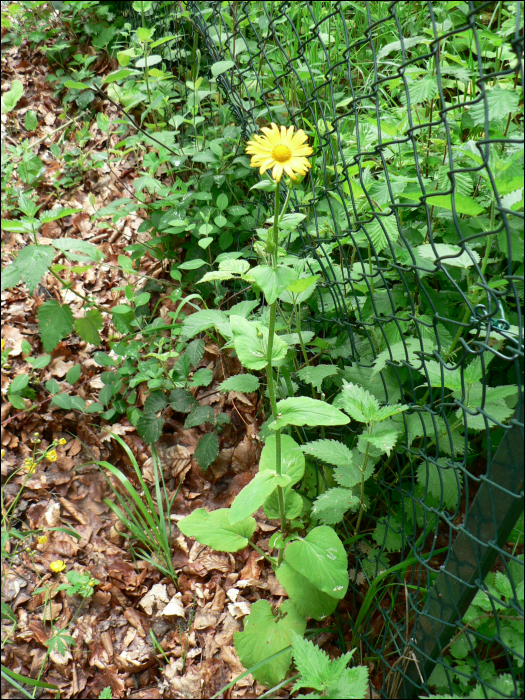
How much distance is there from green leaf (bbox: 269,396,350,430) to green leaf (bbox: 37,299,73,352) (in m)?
1.31

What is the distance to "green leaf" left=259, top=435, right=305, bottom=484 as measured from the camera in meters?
1.50

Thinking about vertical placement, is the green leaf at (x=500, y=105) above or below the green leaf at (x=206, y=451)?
above

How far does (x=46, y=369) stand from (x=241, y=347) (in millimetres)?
1825

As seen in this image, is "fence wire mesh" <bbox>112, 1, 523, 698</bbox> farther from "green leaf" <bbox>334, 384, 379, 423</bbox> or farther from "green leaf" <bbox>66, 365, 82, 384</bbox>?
"green leaf" <bbox>66, 365, 82, 384</bbox>

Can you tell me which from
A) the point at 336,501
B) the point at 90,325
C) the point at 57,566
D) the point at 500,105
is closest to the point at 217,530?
the point at 336,501

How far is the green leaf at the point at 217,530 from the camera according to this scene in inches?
60.1

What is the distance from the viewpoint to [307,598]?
4.76ft

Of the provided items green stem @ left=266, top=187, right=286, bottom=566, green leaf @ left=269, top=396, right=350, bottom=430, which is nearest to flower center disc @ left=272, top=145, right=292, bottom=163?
green stem @ left=266, top=187, right=286, bottom=566

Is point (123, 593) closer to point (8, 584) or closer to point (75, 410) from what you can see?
point (8, 584)

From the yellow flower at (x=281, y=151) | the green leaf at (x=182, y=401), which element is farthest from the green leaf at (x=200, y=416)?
the yellow flower at (x=281, y=151)

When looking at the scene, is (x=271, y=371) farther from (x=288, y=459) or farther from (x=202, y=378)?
(x=202, y=378)

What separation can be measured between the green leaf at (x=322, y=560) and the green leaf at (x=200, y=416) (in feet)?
2.52

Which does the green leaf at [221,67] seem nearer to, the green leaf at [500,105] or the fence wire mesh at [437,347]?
the fence wire mesh at [437,347]

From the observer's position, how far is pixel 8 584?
76.8 inches
